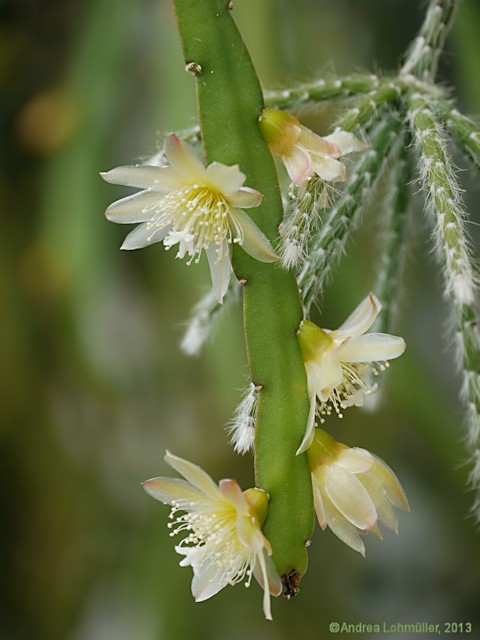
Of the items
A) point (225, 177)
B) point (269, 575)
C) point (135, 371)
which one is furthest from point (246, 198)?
point (135, 371)

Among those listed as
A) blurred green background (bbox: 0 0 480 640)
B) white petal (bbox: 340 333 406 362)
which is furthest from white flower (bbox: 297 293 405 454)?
blurred green background (bbox: 0 0 480 640)

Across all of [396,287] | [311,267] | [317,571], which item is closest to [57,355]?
[317,571]

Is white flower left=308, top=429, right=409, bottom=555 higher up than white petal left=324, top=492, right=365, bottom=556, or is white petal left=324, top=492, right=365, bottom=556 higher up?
white flower left=308, top=429, right=409, bottom=555

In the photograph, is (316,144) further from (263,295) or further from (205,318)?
(205,318)

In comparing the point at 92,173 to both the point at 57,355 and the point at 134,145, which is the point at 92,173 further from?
the point at 57,355

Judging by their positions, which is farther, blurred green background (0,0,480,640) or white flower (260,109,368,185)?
blurred green background (0,0,480,640)

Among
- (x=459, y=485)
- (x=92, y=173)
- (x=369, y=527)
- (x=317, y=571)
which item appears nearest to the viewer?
(x=369, y=527)

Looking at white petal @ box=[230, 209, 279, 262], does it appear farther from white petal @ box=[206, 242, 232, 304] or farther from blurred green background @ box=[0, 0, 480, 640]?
blurred green background @ box=[0, 0, 480, 640]
